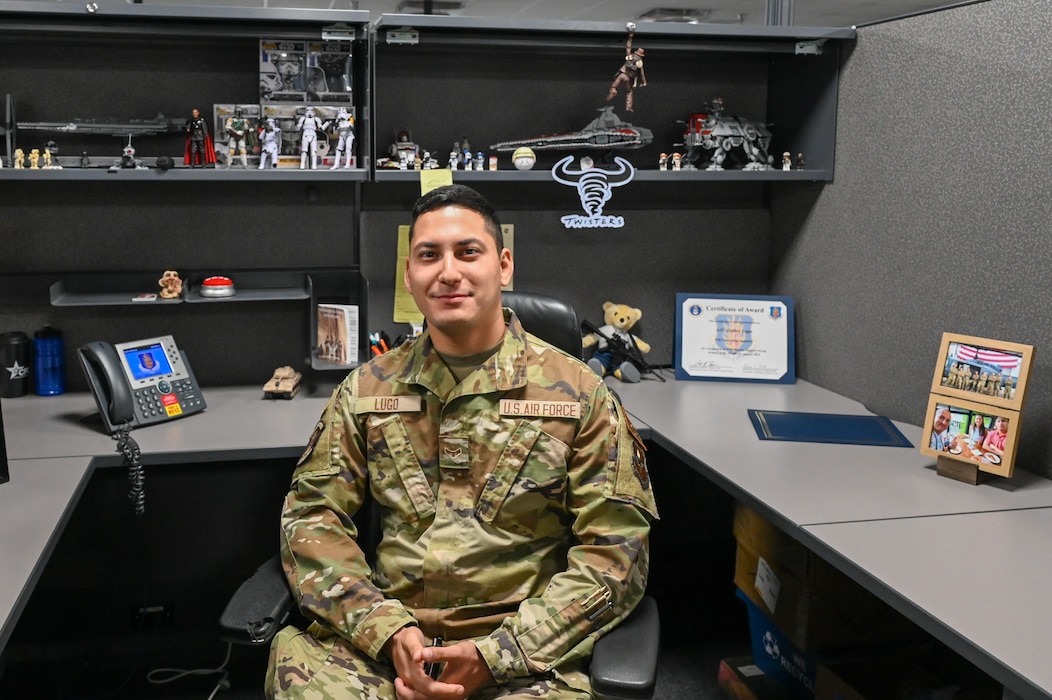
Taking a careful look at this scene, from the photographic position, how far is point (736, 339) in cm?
228

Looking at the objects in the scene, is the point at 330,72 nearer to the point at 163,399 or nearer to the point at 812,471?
the point at 163,399

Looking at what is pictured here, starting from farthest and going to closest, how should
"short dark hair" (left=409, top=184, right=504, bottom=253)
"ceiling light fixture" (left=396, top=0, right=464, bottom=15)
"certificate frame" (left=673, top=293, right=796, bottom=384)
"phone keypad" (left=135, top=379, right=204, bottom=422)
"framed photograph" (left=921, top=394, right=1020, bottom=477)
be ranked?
"ceiling light fixture" (left=396, top=0, right=464, bottom=15) → "certificate frame" (left=673, top=293, right=796, bottom=384) → "phone keypad" (left=135, top=379, right=204, bottom=422) → "framed photograph" (left=921, top=394, right=1020, bottom=477) → "short dark hair" (left=409, top=184, right=504, bottom=253)

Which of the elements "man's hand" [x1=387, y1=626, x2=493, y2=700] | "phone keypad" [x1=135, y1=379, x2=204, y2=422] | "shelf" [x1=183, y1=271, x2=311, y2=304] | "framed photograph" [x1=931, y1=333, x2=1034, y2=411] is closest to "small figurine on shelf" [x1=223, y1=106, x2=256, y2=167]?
"shelf" [x1=183, y1=271, x2=311, y2=304]

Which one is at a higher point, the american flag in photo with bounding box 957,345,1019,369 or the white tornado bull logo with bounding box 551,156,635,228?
the white tornado bull logo with bounding box 551,156,635,228

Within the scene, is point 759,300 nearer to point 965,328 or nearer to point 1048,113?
point 965,328

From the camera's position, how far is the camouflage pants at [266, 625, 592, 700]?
125cm

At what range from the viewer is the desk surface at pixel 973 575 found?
1.01 m

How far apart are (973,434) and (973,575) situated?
41 centimetres

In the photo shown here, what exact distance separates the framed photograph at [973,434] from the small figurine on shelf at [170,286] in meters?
1.54

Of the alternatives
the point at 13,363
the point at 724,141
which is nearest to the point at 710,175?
the point at 724,141

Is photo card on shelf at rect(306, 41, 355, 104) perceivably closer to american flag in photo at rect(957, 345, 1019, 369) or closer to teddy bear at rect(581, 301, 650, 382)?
Result: teddy bear at rect(581, 301, 650, 382)

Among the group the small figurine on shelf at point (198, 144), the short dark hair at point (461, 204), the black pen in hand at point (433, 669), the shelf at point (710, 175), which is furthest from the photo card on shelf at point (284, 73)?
the black pen in hand at point (433, 669)

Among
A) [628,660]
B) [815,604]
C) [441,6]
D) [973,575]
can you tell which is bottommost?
[815,604]

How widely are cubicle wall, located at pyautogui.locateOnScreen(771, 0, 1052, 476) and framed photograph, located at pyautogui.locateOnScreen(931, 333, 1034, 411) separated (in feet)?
0.28
